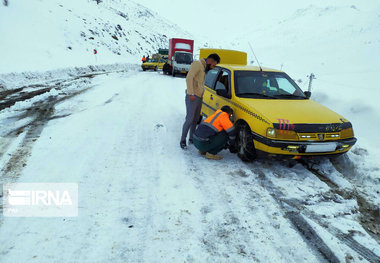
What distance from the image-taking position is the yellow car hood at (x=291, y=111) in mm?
4121

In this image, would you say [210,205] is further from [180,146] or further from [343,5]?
[343,5]

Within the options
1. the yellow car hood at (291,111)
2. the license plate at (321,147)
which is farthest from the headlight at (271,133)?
the license plate at (321,147)

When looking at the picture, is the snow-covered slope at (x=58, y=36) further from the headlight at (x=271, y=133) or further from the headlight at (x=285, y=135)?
the headlight at (x=285, y=135)

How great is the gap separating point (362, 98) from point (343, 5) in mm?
61111

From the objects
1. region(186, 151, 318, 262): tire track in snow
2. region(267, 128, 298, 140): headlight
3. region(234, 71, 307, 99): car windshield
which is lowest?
region(186, 151, 318, 262): tire track in snow

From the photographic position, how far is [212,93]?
235 inches

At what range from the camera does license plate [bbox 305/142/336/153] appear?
3953mm

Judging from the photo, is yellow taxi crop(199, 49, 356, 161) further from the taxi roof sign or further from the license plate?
the taxi roof sign

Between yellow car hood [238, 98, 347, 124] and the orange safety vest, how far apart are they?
1.43ft

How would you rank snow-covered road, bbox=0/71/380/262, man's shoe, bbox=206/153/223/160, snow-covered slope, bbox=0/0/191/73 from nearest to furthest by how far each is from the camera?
snow-covered road, bbox=0/71/380/262 → man's shoe, bbox=206/153/223/160 → snow-covered slope, bbox=0/0/191/73

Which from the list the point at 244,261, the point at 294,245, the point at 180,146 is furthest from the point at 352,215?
the point at 180,146

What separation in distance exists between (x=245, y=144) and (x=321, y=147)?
1192 mm

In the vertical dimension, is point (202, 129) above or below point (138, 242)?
above

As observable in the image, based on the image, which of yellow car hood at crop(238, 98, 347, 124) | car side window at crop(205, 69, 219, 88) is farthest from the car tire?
car side window at crop(205, 69, 219, 88)
